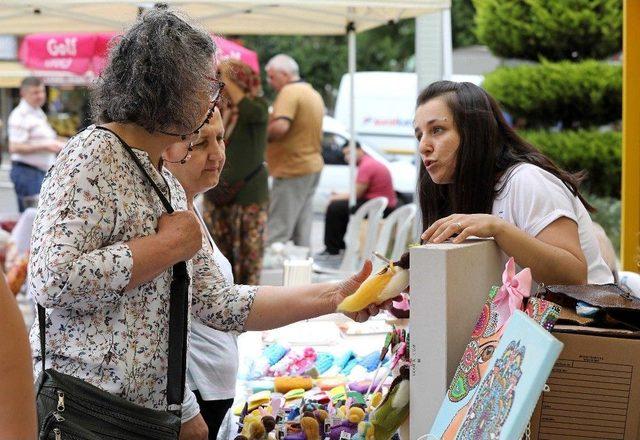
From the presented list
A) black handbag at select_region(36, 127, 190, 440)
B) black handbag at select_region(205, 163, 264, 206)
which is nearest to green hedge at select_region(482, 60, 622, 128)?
black handbag at select_region(205, 163, 264, 206)

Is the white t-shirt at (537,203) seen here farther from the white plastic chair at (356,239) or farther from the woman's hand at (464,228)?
the white plastic chair at (356,239)

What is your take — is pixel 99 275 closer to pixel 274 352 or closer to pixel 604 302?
pixel 604 302

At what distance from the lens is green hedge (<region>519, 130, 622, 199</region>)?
399 inches

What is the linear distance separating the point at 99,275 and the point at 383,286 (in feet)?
1.96

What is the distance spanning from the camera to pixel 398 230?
7809mm

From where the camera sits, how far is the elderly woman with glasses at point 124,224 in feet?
6.40

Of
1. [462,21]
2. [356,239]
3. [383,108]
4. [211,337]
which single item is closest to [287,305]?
[211,337]

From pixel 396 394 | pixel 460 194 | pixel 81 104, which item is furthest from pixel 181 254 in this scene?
pixel 81 104

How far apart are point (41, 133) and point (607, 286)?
887 centimetres

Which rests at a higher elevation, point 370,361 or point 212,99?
point 212,99

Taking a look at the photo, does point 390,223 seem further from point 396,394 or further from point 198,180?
point 396,394

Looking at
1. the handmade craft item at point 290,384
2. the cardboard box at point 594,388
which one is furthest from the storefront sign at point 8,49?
the cardboard box at point 594,388

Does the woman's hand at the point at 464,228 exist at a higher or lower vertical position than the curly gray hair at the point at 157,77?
lower

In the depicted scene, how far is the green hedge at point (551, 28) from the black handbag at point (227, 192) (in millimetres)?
5102
